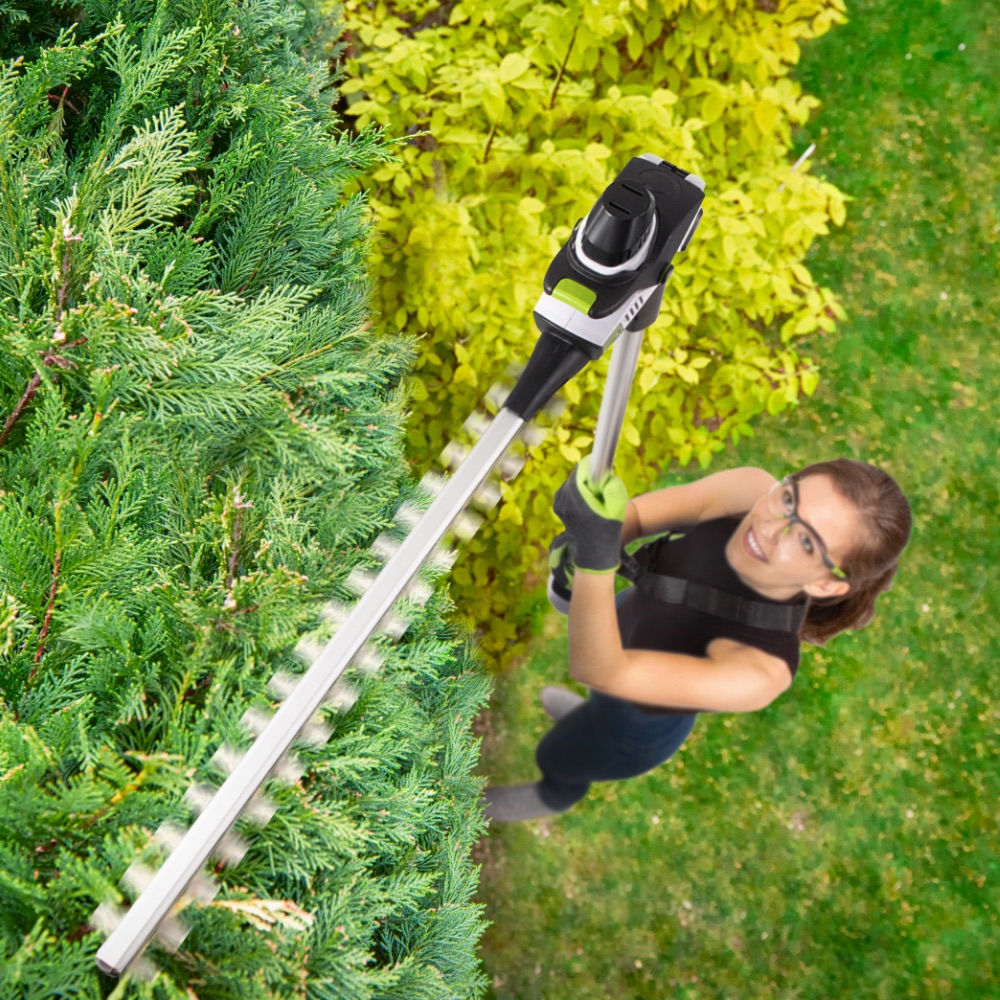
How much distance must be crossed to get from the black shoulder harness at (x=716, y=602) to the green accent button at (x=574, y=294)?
1.56m

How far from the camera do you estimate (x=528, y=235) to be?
2.63 metres

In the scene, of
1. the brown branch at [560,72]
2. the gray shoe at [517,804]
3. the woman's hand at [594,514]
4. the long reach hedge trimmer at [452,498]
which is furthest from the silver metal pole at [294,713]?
the gray shoe at [517,804]

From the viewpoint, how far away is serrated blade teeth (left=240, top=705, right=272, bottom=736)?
124 centimetres

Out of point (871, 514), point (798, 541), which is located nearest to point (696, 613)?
point (798, 541)

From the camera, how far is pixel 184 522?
1.41m

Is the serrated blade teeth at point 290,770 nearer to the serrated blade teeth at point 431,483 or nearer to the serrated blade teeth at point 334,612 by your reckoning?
the serrated blade teeth at point 334,612

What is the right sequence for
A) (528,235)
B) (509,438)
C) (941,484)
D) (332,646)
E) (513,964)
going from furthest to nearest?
(941,484)
(513,964)
(528,235)
(509,438)
(332,646)

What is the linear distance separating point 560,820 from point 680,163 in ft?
10.1

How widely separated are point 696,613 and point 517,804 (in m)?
1.56

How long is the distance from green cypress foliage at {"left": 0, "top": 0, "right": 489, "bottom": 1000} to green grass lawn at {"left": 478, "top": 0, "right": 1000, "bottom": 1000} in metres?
2.41

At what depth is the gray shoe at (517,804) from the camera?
3.63 metres

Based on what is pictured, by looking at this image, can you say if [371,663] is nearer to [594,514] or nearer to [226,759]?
[226,759]

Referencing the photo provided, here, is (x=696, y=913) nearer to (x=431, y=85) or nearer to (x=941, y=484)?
(x=941, y=484)

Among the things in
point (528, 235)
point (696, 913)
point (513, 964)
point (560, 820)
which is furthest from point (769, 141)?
point (513, 964)
